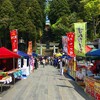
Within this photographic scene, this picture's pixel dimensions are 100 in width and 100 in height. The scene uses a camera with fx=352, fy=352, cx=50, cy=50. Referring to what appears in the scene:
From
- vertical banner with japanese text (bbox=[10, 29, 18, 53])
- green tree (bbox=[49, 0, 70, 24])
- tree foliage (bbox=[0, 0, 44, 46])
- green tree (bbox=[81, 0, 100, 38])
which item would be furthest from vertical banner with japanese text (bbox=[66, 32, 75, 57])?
green tree (bbox=[49, 0, 70, 24])

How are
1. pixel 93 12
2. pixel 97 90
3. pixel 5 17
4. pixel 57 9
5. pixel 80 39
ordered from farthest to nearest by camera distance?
1. pixel 57 9
2. pixel 93 12
3. pixel 5 17
4. pixel 80 39
5. pixel 97 90

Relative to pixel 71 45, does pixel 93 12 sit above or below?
above

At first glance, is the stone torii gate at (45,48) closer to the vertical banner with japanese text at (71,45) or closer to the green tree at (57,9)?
the green tree at (57,9)

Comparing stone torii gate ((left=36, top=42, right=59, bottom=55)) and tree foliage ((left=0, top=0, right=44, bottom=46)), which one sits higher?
tree foliage ((left=0, top=0, right=44, bottom=46))

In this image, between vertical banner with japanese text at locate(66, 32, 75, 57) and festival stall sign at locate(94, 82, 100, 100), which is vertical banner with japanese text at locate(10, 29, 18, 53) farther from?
festival stall sign at locate(94, 82, 100, 100)

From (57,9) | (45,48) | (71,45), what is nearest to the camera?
(71,45)

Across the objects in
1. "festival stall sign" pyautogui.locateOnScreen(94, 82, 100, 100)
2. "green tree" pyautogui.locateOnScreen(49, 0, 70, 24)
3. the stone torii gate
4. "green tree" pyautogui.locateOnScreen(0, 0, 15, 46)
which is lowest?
"festival stall sign" pyautogui.locateOnScreen(94, 82, 100, 100)

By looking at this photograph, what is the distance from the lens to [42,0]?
8275 cm

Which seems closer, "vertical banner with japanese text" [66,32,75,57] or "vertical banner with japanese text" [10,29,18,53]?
"vertical banner with japanese text" [66,32,75,57]

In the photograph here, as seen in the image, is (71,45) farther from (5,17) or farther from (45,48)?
(45,48)

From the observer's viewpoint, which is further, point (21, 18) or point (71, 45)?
point (21, 18)

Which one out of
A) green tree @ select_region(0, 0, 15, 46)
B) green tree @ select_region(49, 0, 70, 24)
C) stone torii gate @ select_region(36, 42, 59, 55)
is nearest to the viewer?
green tree @ select_region(0, 0, 15, 46)

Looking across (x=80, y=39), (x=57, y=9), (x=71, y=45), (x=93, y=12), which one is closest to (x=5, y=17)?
(x=93, y=12)

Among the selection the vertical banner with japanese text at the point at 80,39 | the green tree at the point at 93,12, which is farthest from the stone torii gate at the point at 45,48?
the vertical banner with japanese text at the point at 80,39
